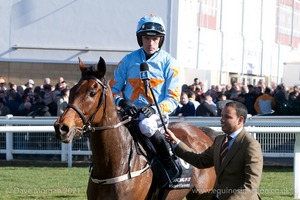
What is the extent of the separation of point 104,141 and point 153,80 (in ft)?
2.88

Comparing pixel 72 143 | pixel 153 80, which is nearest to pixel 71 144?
pixel 72 143

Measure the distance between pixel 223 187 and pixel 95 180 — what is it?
3.81ft

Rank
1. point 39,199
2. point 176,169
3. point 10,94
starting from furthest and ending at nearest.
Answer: point 10,94
point 39,199
point 176,169

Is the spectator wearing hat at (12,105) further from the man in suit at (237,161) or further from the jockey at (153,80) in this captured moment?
the man in suit at (237,161)

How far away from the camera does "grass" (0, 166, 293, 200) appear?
11.3 m

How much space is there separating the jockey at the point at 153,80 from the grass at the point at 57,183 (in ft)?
12.9

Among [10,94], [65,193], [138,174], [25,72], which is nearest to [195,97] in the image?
[10,94]

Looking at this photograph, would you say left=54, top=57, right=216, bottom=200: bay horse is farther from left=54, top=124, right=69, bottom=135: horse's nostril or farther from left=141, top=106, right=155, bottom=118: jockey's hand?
left=141, top=106, right=155, bottom=118: jockey's hand

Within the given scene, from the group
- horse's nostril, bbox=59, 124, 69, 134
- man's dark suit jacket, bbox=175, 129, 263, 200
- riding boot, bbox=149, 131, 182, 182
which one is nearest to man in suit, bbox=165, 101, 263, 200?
man's dark suit jacket, bbox=175, 129, 263, 200

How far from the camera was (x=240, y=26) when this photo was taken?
97.1 ft

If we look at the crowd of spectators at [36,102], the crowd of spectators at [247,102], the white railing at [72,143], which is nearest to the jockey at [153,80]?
the white railing at [72,143]

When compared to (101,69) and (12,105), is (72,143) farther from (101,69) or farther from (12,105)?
(101,69)

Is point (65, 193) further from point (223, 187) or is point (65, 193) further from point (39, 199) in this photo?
point (223, 187)

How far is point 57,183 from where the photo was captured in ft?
41.3
